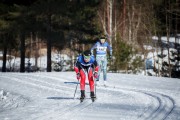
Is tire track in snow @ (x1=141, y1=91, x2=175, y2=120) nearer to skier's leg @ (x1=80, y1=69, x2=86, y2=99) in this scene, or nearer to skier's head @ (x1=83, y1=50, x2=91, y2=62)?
skier's leg @ (x1=80, y1=69, x2=86, y2=99)

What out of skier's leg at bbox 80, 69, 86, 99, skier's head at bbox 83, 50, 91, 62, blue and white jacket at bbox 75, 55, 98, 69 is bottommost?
skier's leg at bbox 80, 69, 86, 99

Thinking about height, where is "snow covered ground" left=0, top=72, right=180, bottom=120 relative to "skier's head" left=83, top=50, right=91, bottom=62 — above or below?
below

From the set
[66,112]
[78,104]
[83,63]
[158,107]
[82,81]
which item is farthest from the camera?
[83,63]

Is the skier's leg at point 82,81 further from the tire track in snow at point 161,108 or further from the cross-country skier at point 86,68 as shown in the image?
the tire track in snow at point 161,108

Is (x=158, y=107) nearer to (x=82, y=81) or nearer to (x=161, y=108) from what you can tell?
(x=161, y=108)

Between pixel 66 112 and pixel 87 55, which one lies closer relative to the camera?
pixel 66 112

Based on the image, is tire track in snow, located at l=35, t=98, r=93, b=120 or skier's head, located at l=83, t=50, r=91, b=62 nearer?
tire track in snow, located at l=35, t=98, r=93, b=120

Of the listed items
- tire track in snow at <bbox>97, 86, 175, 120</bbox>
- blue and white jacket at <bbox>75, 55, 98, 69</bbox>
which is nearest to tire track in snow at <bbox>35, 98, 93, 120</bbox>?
blue and white jacket at <bbox>75, 55, 98, 69</bbox>

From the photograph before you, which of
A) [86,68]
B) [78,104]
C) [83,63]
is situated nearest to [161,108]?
[78,104]

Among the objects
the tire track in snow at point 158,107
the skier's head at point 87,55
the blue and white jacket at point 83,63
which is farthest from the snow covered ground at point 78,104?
the skier's head at point 87,55

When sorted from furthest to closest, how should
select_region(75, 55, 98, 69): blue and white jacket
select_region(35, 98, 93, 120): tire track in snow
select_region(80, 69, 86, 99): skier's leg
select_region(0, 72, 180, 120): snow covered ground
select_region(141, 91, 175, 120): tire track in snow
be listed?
select_region(75, 55, 98, 69): blue and white jacket < select_region(80, 69, 86, 99): skier's leg < select_region(0, 72, 180, 120): snow covered ground < select_region(35, 98, 93, 120): tire track in snow < select_region(141, 91, 175, 120): tire track in snow

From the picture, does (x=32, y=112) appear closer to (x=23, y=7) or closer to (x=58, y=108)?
(x=58, y=108)

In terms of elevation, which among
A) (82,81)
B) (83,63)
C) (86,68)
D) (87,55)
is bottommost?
(82,81)

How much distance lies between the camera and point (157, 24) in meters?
35.1
